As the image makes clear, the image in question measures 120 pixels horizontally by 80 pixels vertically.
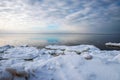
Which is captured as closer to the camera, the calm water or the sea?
the sea

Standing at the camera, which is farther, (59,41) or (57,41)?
(57,41)

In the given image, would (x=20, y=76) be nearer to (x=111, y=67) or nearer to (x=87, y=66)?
(x=87, y=66)

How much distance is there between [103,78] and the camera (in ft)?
20.9

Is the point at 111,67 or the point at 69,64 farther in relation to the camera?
the point at 69,64

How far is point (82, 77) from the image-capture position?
636 cm

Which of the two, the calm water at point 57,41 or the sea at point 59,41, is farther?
the calm water at point 57,41

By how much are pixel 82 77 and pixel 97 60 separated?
2425mm

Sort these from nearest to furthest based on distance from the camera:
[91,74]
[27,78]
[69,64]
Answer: [27,78], [91,74], [69,64]

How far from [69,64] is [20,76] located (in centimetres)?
315

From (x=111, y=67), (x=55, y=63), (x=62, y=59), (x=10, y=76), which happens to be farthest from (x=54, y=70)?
(x=111, y=67)

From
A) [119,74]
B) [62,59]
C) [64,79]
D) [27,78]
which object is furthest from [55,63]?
[119,74]

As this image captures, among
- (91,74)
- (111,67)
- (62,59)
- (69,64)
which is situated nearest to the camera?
(91,74)

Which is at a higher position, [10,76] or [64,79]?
[10,76]

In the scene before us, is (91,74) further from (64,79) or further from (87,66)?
(64,79)
